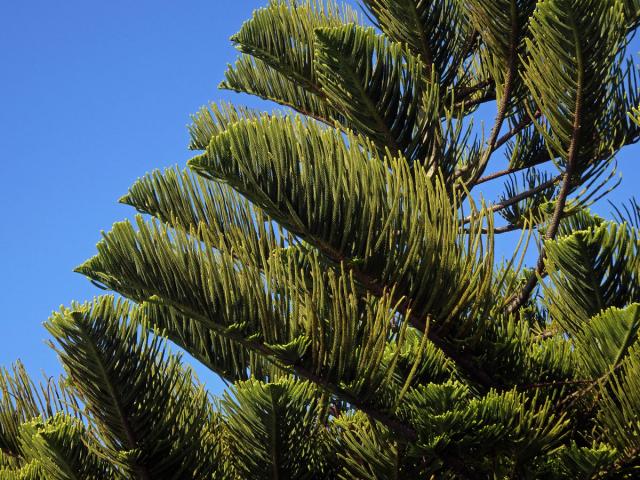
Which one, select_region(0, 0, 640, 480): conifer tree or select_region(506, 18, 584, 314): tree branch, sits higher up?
select_region(506, 18, 584, 314): tree branch

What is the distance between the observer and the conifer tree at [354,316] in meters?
3.30

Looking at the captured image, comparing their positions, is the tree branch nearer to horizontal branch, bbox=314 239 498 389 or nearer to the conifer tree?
the conifer tree

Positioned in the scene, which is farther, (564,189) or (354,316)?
(564,189)

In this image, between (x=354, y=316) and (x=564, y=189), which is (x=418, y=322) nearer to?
(x=354, y=316)

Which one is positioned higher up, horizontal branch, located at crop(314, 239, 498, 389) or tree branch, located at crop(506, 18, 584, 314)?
tree branch, located at crop(506, 18, 584, 314)

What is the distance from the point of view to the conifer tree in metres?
3.30

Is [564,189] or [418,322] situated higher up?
[564,189]

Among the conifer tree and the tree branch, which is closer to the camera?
the conifer tree

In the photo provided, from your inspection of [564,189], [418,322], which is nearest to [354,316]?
[418,322]

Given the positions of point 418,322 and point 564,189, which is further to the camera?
point 564,189

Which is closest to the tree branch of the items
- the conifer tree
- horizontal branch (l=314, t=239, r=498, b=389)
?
the conifer tree

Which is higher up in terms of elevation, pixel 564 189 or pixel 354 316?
pixel 564 189

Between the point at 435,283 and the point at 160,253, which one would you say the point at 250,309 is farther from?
the point at 435,283

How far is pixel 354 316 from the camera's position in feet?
10.7
